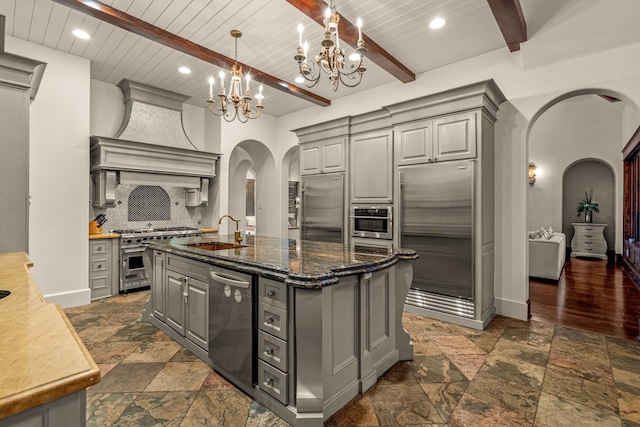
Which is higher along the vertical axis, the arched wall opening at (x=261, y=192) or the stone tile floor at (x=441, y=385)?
the arched wall opening at (x=261, y=192)

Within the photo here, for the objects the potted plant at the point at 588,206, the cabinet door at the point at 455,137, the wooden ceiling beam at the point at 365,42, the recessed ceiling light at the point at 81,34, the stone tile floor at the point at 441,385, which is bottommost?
the stone tile floor at the point at 441,385

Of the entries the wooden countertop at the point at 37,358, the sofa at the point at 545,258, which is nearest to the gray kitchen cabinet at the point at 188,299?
the wooden countertop at the point at 37,358

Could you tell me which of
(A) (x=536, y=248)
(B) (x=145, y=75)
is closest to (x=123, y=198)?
(B) (x=145, y=75)

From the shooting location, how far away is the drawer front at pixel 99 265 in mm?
4273

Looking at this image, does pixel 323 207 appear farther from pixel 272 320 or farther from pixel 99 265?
pixel 99 265

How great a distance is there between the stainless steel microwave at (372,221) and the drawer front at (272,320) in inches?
95.2

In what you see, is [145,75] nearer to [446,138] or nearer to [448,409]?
[446,138]

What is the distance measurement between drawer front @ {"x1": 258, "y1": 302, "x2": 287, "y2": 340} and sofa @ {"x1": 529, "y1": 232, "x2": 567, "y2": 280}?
521 centimetres

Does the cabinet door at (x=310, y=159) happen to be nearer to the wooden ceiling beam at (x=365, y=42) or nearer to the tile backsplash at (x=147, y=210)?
the wooden ceiling beam at (x=365, y=42)

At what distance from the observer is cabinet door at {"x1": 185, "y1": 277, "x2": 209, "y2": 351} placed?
2.47m

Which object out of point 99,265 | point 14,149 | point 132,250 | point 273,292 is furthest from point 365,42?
point 99,265

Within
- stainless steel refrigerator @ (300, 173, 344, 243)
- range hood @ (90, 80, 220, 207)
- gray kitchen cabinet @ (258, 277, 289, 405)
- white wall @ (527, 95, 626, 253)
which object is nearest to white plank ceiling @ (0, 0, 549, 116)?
range hood @ (90, 80, 220, 207)

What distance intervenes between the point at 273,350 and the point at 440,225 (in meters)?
2.43

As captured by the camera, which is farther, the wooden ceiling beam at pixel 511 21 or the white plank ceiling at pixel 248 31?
the white plank ceiling at pixel 248 31
